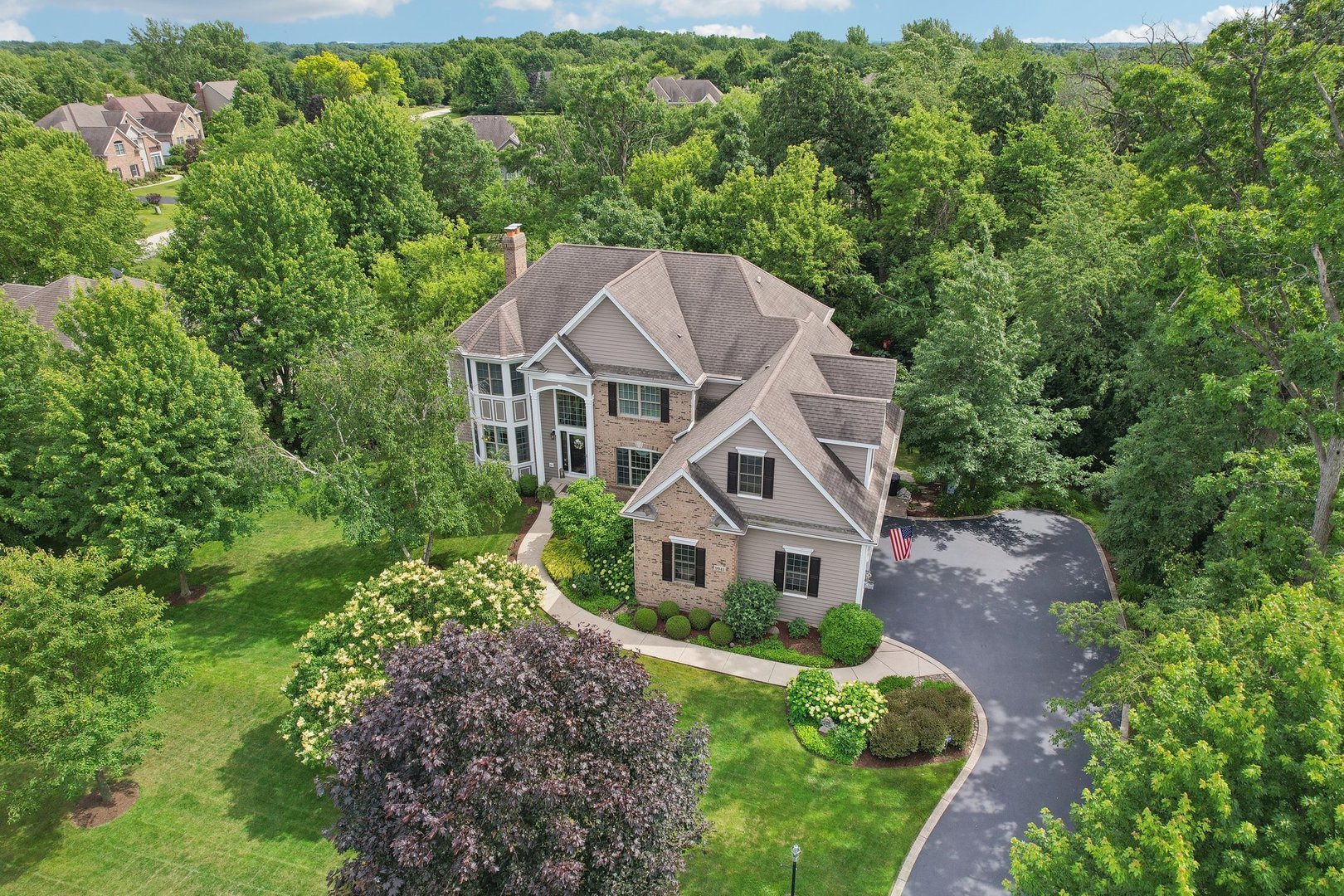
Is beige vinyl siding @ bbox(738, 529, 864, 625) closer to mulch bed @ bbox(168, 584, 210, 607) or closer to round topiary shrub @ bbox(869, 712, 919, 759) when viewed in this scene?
round topiary shrub @ bbox(869, 712, 919, 759)

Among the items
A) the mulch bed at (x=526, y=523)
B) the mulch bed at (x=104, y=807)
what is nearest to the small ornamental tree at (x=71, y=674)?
the mulch bed at (x=104, y=807)

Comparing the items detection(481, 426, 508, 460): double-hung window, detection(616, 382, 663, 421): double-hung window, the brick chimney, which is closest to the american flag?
detection(616, 382, 663, 421): double-hung window

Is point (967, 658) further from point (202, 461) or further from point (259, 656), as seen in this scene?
point (202, 461)

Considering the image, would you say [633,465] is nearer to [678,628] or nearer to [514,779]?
[678,628]

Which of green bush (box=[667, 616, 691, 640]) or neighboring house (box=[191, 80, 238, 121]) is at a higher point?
neighboring house (box=[191, 80, 238, 121])

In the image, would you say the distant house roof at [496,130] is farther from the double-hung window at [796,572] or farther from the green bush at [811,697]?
the green bush at [811,697]

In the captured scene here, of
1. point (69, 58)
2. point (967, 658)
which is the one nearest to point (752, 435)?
point (967, 658)
